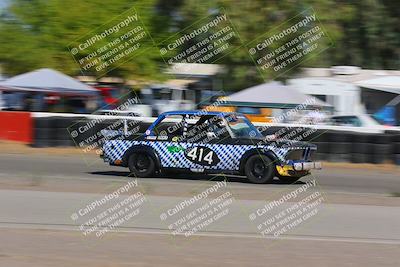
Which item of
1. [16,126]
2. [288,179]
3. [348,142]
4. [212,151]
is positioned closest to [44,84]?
[16,126]

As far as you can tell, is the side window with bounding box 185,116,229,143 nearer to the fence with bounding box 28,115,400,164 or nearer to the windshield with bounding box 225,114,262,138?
the windshield with bounding box 225,114,262,138

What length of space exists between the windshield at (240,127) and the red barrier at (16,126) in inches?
320

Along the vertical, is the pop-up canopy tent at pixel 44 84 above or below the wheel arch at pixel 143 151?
above

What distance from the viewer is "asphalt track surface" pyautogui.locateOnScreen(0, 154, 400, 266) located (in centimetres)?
704

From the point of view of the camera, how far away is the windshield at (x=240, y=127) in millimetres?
14195

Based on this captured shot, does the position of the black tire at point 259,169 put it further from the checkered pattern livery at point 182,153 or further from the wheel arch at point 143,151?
the wheel arch at point 143,151

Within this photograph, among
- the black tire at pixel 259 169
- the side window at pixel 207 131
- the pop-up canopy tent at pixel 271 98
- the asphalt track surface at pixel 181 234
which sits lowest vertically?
the asphalt track surface at pixel 181 234

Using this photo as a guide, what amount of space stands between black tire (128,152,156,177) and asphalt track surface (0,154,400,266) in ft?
2.41

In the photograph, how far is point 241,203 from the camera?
10516mm

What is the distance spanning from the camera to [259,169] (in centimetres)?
1397

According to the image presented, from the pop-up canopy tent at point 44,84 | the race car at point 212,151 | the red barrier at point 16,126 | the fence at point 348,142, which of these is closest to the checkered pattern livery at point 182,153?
the race car at point 212,151

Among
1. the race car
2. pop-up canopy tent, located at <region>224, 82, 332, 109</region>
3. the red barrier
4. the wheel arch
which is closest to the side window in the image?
the race car

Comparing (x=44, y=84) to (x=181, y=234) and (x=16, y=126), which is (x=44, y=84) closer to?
(x=16, y=126)

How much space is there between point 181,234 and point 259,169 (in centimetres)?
600
